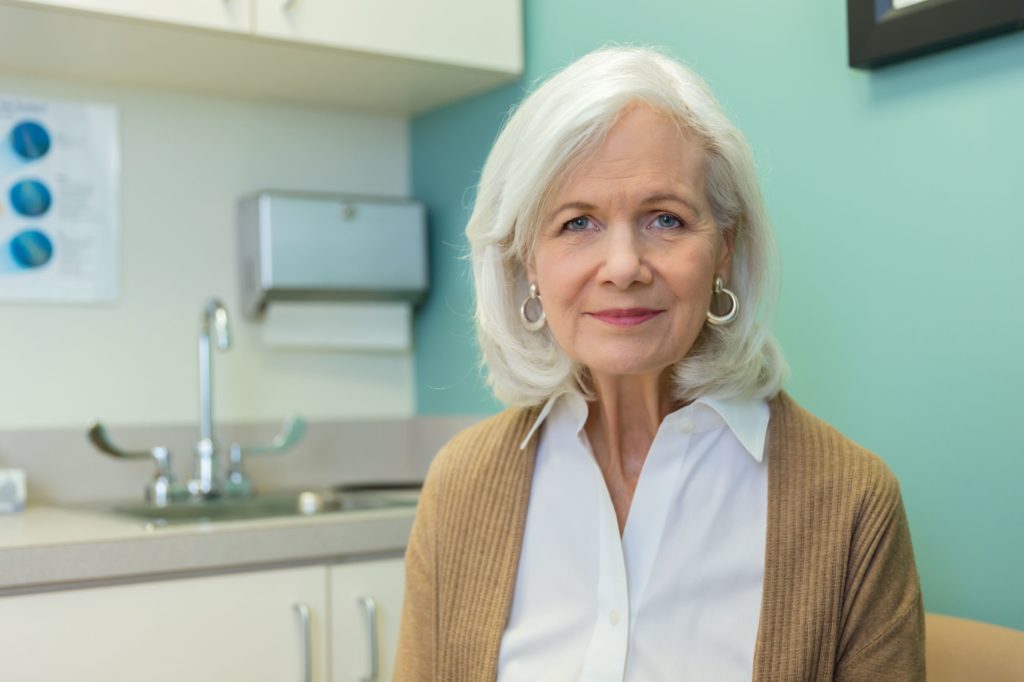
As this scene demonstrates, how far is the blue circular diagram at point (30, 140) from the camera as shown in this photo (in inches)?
85.9

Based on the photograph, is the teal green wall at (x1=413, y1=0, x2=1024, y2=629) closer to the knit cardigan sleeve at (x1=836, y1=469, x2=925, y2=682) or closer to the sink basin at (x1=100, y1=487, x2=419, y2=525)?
the knit cardigan sleeve at (x1=836, y1=469, x2=925, y2=682)

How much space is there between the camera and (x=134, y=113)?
231 centimetres

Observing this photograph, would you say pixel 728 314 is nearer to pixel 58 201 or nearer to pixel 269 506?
pixel 269 506

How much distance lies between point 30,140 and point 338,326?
692 mm

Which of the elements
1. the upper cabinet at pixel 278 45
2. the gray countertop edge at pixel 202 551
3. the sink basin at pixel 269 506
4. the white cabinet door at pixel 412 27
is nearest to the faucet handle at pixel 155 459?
the sink basin at pixel 269 506

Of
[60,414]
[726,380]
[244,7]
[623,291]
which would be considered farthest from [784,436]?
[60,414]

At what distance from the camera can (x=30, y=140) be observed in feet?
7.21

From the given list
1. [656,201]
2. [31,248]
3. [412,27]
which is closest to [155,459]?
[31,248]

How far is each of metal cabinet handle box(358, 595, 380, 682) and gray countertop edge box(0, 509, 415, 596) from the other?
0.07 metres

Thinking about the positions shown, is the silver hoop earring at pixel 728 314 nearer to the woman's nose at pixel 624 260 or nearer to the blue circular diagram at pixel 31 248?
the woman's nose at pixel 624 260

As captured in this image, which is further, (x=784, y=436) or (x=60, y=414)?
(x=60, y=414)

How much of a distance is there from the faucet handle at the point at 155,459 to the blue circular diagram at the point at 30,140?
20.1 inches

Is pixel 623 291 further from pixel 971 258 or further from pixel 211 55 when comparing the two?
pixel 211 55

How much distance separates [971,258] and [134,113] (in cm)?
157
